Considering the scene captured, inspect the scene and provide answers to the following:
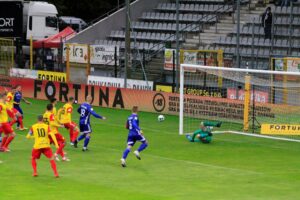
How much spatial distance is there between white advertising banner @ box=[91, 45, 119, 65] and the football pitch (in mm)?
13490

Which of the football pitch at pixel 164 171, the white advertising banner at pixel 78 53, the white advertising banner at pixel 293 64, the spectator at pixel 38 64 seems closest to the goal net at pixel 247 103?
the football pitch at pixel 164 171

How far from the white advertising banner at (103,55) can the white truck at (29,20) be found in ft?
41.0

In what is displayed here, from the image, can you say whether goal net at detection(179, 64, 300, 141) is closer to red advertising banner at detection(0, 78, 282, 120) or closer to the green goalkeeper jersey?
red advertising banner at detection(0, 78, 282, 120)

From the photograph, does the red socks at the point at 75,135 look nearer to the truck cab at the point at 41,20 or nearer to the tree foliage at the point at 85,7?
the truck cab at the point at 41,20

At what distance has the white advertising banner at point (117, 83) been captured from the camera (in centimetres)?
4478

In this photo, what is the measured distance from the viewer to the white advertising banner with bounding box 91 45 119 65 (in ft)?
160

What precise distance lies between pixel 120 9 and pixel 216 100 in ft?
71.9

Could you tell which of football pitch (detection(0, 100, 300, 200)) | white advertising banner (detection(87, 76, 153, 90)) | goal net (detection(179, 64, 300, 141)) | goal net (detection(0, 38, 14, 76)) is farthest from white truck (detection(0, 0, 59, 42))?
football pitch (detection(0, 100, 300, 200))

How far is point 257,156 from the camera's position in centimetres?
2962

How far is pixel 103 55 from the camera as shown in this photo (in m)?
48.9

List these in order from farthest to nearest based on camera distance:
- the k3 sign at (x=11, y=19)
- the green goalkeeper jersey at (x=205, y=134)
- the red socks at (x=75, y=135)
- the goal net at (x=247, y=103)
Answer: the k3 sign at (x=11, y=19) → the goal net at (x=247, y=103) → the green goalkeeper jersey at (x=205, y=134) → the red socks at (x=75, y=135)

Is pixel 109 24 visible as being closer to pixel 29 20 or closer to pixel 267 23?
pixel 29 20

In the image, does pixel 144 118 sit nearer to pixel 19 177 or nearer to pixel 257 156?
pixel 257 156

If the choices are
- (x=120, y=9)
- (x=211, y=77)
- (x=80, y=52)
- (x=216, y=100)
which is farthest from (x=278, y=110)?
(x=120, y=9)
